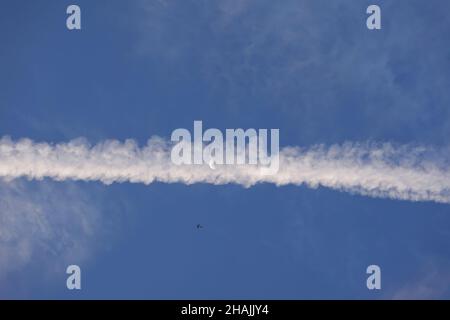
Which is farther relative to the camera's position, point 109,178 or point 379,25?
point 379,25

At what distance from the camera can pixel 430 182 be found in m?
79.4

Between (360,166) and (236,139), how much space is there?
9026 mm

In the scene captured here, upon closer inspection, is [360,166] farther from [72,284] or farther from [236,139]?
[72,284]

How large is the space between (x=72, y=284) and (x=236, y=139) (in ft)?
55.2

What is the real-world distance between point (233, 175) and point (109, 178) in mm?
8860

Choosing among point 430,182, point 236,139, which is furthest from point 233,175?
point 430,182
